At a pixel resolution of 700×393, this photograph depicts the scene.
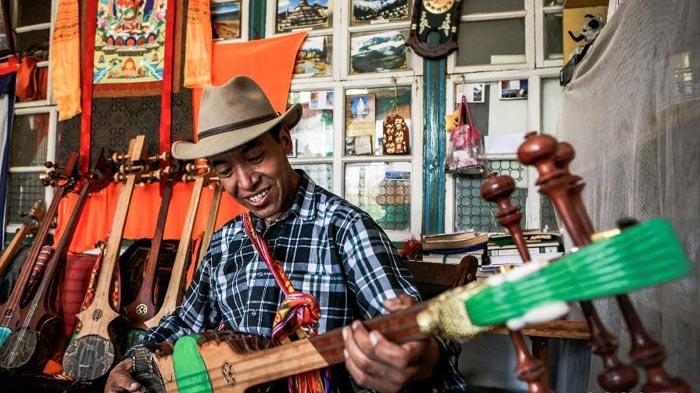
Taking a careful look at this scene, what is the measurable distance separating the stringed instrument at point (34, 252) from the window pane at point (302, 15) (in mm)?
1876

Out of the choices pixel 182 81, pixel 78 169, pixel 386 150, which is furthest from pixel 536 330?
pixel 78 169

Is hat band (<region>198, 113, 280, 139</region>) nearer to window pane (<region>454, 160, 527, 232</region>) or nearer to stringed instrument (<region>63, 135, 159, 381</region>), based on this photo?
stringed instrument (<region>63, 135, 159, 381</region>)

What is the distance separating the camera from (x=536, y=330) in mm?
2115

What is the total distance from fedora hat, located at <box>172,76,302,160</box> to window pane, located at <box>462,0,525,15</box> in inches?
93.0

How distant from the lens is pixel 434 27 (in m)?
3.36

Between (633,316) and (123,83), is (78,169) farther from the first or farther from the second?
(633,316)

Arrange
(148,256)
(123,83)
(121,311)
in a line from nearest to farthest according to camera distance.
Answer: (121,311) → (148,256) → (123,83)

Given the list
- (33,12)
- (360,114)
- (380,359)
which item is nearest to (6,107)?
(33,12)

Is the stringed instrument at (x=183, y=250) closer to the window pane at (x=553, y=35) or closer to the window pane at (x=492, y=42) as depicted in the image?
the window pane at (x=492, y=42)

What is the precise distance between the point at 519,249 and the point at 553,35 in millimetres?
3055

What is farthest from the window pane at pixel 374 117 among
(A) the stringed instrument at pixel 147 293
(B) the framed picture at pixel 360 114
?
(A) the stringed instrument at pixel 147 293

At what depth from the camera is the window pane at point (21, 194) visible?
13.5 ft

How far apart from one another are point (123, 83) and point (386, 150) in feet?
7.27

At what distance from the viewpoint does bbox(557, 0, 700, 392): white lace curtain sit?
1151 mm
